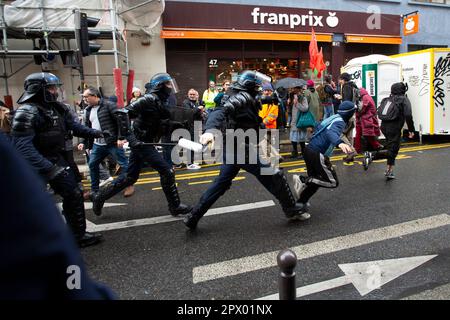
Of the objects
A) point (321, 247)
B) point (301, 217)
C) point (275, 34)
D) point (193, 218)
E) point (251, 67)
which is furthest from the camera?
point (251, 67)

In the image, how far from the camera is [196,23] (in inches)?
516

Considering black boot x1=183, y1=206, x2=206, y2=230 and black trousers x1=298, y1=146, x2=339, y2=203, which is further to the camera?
black trousers x1=298, y1=146, x2=339, y2=203

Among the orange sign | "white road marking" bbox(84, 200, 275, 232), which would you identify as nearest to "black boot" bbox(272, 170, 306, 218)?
"white road marking" bbox(84, 200, 275, 232)

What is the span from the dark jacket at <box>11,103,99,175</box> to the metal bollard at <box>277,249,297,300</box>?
2789 millimetres

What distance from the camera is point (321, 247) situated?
3.96m

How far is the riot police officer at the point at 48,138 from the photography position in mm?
3696

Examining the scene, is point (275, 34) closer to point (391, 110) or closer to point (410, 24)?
point (410, 24)

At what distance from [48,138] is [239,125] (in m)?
2.15

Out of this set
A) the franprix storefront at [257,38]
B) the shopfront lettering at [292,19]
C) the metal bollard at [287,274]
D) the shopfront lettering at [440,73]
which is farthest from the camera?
the shopfront lettering at [292,19]

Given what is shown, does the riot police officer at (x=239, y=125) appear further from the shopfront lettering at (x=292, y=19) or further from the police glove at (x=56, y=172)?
the shopfront lettering at (x=292, y=19)

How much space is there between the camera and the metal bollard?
204 cm

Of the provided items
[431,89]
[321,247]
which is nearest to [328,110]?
[431,89]

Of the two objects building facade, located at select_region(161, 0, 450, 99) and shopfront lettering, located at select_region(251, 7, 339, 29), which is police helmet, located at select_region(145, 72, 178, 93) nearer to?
building facade, located at select_region(161, 0, 450, 99)

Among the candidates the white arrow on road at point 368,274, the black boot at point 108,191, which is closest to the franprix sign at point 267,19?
the black boot at point 108,191
